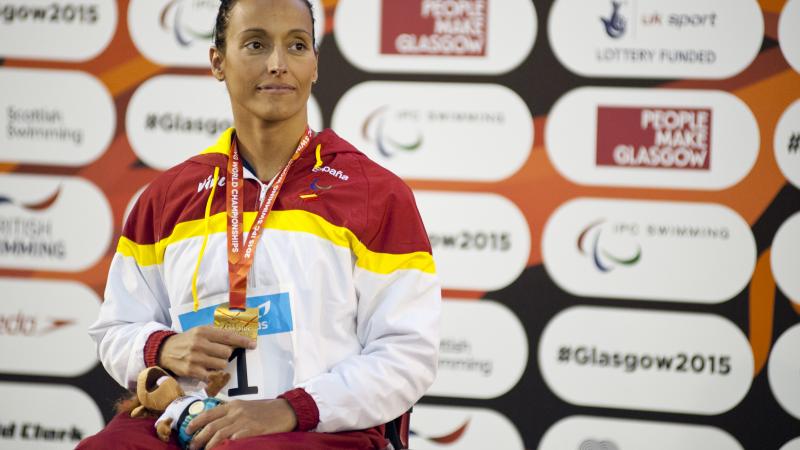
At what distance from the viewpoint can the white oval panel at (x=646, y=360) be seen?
10.9 feet

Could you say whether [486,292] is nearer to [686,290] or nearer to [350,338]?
[686,290]

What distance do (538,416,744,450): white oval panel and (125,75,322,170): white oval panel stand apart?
1.69 meters

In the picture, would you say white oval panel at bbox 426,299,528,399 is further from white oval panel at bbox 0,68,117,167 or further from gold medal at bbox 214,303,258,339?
gold medal at bbox 214,303,258,339

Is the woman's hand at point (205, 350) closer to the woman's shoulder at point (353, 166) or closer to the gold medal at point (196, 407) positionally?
the gold medal at point (196, 407)

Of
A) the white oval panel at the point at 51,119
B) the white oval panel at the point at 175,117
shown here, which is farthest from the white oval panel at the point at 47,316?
the white oval panel at the point at 175,117

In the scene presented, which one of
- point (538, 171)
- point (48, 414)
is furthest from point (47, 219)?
point (538, 171)

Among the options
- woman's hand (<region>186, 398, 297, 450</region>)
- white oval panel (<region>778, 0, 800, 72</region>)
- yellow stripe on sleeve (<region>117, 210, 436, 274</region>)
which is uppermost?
white oval panel (<region>778, 0, 800, 72</region>)

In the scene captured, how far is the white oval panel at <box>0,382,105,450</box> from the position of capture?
12.3 ft

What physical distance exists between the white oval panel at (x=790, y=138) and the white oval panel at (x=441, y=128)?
85cm

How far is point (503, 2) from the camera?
11.2 ft

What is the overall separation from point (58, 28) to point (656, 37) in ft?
7.39

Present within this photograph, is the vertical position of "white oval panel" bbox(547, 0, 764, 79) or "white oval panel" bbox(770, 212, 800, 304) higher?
"white oval panel" bbox(547, 0, 764, 79)

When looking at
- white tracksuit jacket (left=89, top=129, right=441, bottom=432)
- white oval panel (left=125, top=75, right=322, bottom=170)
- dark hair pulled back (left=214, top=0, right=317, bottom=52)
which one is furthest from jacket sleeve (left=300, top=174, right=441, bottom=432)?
white oval panel (left=125, top=75, right=322, bottom=170)

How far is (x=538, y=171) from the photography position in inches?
134
